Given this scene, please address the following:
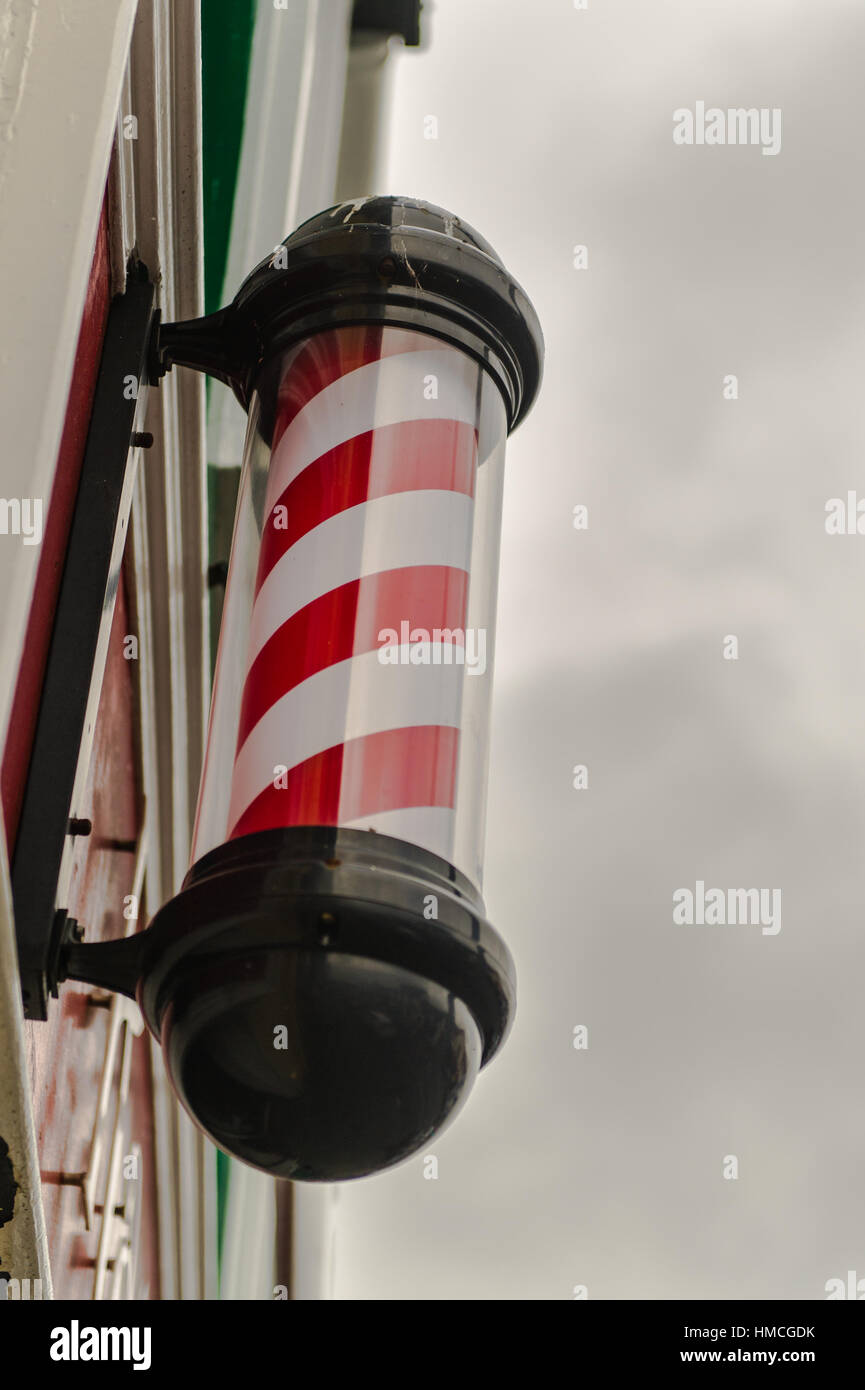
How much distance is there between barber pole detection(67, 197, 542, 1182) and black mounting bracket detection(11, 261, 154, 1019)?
39 mm

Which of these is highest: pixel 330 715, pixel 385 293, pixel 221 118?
pixel 221 118

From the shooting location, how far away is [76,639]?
1.15 m

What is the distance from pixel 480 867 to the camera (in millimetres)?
1062

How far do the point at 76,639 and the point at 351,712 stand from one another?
307mm

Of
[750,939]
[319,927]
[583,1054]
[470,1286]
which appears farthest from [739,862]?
[319,927]

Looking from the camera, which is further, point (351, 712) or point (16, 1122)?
point (351, 712)

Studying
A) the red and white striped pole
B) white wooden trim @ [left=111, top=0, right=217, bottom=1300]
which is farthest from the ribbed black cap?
white wooden trim @ [left=111, top=0, right=217, bottom=1300]

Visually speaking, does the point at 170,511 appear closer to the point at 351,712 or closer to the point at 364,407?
the point at 364,407

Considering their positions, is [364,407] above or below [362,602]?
above

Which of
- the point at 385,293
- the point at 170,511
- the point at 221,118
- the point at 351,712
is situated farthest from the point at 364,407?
the point at 221,118

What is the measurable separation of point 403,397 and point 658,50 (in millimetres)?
2028

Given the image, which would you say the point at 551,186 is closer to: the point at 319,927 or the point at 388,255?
the point at 388,255

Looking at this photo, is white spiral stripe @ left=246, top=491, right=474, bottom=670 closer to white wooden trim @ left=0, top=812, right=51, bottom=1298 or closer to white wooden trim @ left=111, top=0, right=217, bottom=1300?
white wooden trim @ left=0, top=812, right=51, bottom=1298

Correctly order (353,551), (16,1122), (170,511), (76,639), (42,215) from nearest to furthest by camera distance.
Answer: (16,1122)
(42,215)
(353,551)
(76,639)
(170,511)
